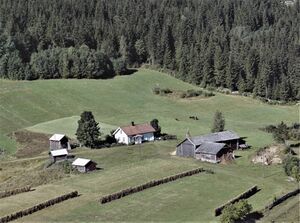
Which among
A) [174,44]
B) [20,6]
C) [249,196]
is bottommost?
[249,196]

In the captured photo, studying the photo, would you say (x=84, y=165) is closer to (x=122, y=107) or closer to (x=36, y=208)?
(x=36, y=208)

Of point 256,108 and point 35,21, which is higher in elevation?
point 35,21

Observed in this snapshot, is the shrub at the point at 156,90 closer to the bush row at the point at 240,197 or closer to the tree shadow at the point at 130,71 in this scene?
the tree shadow at the point at 130,71

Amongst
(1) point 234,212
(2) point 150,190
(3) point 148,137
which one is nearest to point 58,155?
(2) point 150,190

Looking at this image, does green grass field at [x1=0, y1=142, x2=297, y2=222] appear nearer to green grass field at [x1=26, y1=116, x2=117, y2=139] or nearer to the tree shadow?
green grass field at [x1=26, y1=116, x2=117, y2=139]

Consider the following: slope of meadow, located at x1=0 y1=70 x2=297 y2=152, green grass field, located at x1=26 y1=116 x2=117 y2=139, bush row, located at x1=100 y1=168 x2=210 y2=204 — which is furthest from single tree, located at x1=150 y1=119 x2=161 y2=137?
bush row, located at x1=100 y1=168 x2=210 y2=204

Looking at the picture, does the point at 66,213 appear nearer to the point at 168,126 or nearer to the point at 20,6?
the point at 168,126

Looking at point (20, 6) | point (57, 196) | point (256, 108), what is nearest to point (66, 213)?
point (57, 196)
